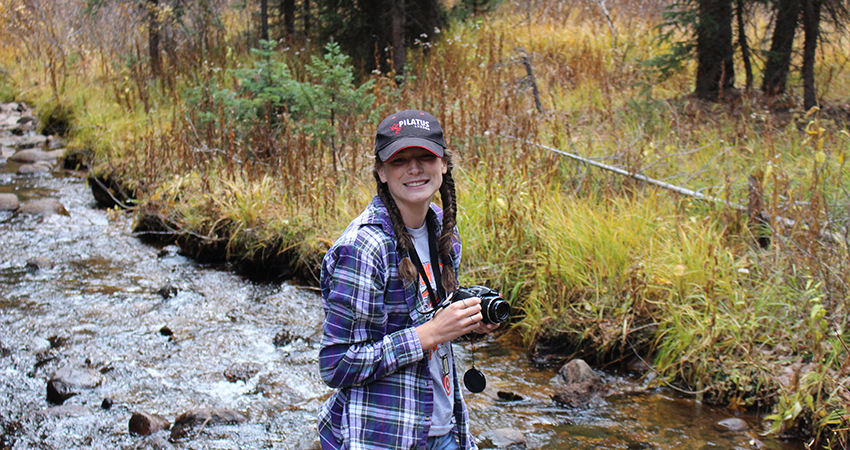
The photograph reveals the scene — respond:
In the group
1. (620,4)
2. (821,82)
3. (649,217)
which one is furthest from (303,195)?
(620,4)

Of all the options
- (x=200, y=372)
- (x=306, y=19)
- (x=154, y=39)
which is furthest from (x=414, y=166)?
(x=306, y=19)

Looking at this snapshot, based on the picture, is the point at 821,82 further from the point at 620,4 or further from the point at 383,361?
the point at 383,361

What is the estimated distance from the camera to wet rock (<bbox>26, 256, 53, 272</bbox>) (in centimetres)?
575

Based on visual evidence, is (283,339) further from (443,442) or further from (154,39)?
(154,39)

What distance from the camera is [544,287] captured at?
14.2ft

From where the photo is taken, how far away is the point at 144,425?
3367 mm

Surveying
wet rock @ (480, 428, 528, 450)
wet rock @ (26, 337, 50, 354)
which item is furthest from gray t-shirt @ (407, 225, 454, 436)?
wet rock @ (26, 337, 50, 354)

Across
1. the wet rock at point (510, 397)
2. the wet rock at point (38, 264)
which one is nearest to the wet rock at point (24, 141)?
the wet rock at point (38, 264)

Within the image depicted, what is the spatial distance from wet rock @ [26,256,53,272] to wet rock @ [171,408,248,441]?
315cm

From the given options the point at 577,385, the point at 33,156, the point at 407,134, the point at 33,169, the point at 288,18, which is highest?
the point at 288,18

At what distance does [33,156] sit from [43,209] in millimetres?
2901

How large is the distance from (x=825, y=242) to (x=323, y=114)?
4.43 meters

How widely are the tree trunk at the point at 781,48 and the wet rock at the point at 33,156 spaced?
9606 mm

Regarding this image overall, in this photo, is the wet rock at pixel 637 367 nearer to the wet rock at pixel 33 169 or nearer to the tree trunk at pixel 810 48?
the tree trunk at pixel 810 48
